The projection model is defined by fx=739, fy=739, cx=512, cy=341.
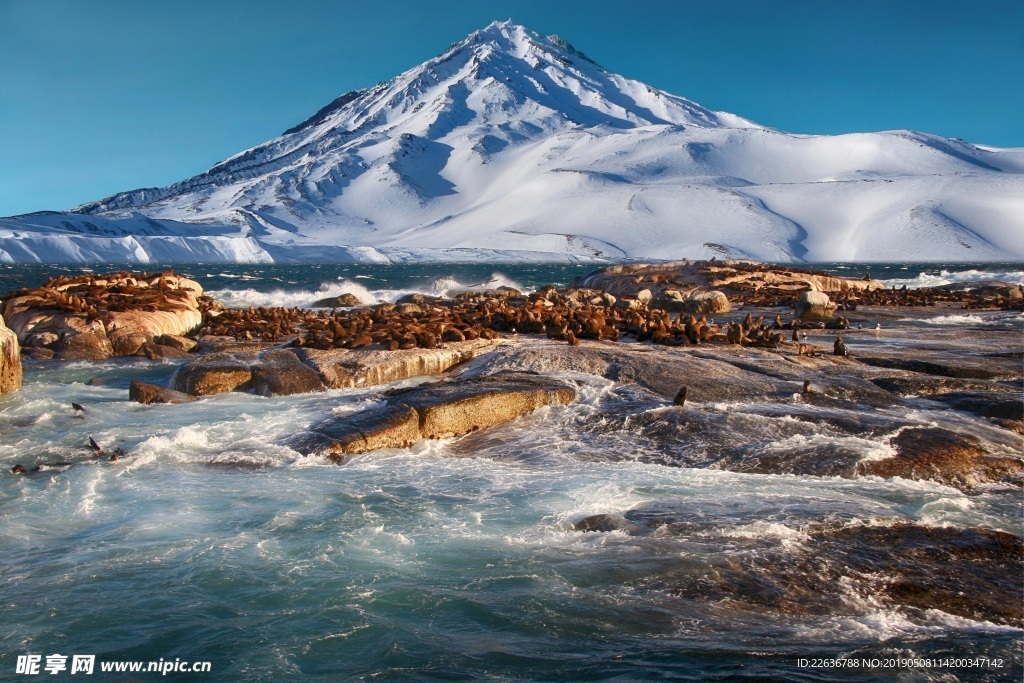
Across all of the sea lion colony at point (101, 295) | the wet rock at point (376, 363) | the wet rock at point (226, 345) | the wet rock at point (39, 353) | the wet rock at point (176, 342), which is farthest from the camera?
the sea lion colony at point (101, 295)

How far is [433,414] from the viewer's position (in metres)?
7.96

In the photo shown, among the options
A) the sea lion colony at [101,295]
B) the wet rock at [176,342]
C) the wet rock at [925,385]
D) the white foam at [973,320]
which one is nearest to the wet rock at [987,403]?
the wet rock at [925,385]

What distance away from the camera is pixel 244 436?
314 inches

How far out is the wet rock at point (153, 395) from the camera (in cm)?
983

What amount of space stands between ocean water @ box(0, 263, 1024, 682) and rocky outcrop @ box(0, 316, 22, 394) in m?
2.11

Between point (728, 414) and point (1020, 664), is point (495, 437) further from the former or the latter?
point (1020, 664)

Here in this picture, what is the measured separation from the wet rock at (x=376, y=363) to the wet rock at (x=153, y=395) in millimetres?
1744

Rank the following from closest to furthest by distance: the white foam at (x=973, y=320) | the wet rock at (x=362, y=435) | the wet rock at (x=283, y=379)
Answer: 1. the wet rock at (x=362, y=435)
2. the wet rock at (x=283, y=379)
3. the white foam at (x=973, y=320)

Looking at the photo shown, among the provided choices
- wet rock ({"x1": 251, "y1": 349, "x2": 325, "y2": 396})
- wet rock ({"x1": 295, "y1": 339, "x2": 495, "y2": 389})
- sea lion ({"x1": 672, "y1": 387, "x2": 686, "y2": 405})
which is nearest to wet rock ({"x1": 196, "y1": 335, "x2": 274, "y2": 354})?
wet rock ({"x1": 251, "y1": 349, "x2": 325, "y2": 396})

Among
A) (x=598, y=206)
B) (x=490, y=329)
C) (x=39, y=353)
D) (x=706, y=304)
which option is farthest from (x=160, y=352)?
(x=598, y=206)

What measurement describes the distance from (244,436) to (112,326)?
8007 mm

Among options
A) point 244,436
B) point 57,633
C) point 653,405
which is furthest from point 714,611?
point 244,436

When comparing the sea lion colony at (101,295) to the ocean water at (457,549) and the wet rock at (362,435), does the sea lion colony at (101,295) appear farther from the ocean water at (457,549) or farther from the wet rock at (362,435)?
the wet rock at (362,435)

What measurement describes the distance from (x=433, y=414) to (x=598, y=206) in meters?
123
